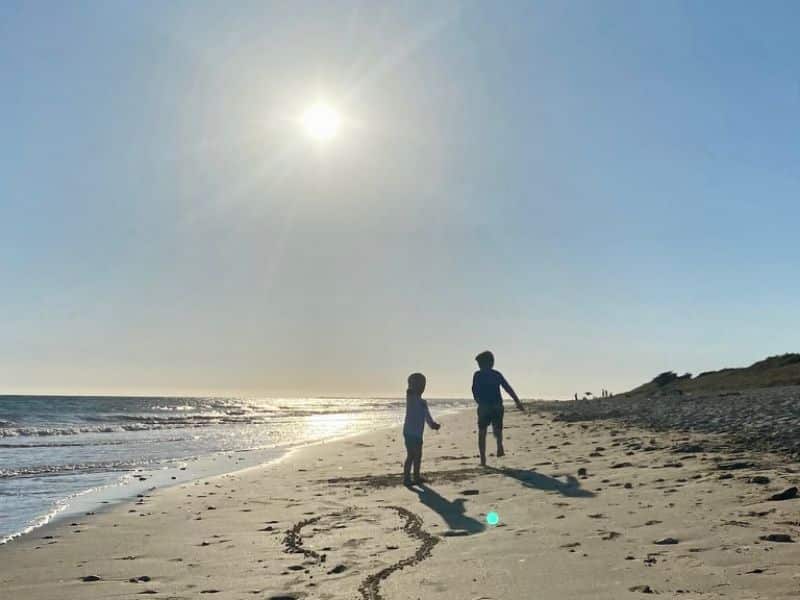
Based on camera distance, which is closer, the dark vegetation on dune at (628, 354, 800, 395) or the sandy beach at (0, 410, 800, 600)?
the sandy beach at (0, 410, 800, 600)

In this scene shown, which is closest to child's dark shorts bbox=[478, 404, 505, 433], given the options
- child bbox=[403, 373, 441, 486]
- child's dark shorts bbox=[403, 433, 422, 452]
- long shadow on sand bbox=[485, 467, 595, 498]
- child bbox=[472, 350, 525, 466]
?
child bbox=[472, 350, 525, 466]

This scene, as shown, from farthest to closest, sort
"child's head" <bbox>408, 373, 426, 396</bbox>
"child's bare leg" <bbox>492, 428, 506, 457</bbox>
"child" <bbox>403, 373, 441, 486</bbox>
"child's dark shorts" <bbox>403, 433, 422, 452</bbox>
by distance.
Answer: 1. "child's bare leg" <bbox>492, 428, 506, 457</bbox>
2. "child's head" <bbox>408, 373, 426, 396</bbox>
3. "child's dark shorts" <bbox>403, 433, 422, 452</bbox>
4. "child" <bbox>403, 373, 441, 486</bbox>

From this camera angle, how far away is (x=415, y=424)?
11.5 m

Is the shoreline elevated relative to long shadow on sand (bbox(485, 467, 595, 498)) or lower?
lower

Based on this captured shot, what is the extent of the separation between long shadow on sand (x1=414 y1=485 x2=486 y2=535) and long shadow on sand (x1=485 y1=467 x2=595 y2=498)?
119cm

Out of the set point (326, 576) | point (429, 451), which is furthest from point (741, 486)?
point (429, 451)

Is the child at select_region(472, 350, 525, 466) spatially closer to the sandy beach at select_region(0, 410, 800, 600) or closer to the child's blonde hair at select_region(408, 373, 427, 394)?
the child's blonde hair at select_region(408, 373, 427, 394)

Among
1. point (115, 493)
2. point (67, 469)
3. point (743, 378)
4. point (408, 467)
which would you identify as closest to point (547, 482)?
point (408, 467)

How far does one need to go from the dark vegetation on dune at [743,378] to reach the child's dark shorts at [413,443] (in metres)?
29.0

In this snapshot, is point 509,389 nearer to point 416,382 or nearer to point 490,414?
point 490,414

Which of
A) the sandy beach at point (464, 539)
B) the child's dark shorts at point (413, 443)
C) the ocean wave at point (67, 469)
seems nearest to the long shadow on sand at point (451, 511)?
the sandy beach at point (464, 539)

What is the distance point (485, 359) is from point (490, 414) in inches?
42.9

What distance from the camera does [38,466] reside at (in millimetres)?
16906

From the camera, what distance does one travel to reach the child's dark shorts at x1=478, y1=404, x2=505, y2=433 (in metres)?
12.7
